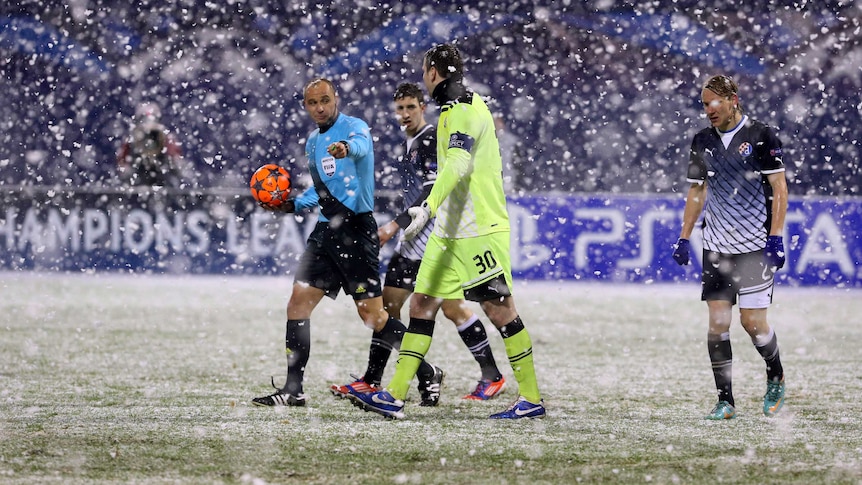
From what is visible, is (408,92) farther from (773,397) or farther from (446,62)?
(773,397)

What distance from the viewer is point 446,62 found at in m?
4.89

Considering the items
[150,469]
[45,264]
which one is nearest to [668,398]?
[150,469]

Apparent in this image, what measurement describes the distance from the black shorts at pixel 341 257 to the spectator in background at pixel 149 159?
985 cm

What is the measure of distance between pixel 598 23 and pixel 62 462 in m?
16.4

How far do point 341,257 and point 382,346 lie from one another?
550 mm

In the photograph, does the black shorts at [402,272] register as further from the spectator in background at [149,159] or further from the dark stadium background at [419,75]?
the dark stadium background at [419,75]

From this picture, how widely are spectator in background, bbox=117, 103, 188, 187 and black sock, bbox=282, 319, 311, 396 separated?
32.4 feet

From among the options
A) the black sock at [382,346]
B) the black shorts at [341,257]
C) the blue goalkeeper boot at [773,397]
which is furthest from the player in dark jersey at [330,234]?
the blue goalkeeper boot at [773,397]

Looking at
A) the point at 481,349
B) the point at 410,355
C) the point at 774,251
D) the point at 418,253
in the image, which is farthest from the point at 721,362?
the point at 418,253

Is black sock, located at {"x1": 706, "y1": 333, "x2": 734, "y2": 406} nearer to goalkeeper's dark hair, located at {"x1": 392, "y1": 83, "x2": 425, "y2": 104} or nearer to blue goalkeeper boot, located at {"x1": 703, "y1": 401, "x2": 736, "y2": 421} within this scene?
blue goalkeeper boot, located at {"x1": 703, "y1": 401, "x2": 736, "y2": 421}

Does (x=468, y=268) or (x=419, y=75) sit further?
(x=419, y=75)

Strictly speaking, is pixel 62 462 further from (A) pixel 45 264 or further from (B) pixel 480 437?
(A) pixel 45 264

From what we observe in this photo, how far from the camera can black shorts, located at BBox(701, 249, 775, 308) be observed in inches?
203

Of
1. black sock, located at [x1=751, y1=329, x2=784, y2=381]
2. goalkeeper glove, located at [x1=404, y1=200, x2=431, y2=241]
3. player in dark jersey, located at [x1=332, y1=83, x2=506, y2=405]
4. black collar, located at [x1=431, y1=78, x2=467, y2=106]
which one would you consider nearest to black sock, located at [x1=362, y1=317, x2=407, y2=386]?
player in dark jersey, located at [x1=332, y1=83, x2=506, y2=405]
